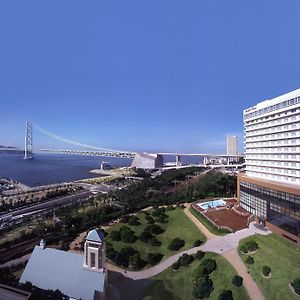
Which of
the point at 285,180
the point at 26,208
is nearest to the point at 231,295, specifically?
the point at 285,180

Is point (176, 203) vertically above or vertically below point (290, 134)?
below

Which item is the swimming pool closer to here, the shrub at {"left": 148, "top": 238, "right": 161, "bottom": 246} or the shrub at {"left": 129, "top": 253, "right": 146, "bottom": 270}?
the shrub at {"left": 148, "top": 238, "right": 161, "bottom": 246}

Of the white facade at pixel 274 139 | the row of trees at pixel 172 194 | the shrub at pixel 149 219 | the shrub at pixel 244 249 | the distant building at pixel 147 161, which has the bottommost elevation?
the shrub at pixel 244 249

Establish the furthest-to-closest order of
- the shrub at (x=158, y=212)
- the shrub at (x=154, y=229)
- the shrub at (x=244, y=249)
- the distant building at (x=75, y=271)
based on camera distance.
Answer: the shrub at (x=158, y=212) < the shrub at (x=154, y=229) < the shrub at (x=244, y=249) < the distant building at (x=75, y=271)

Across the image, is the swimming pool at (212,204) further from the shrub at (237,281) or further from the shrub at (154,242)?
the shrub at (237,281)

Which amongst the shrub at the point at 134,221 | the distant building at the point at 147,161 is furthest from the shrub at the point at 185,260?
the distant building at the point at 147,161

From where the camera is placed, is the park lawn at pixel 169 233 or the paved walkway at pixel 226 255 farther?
the park lawn at pixel 169 233

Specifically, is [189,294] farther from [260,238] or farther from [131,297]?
[260,238]
